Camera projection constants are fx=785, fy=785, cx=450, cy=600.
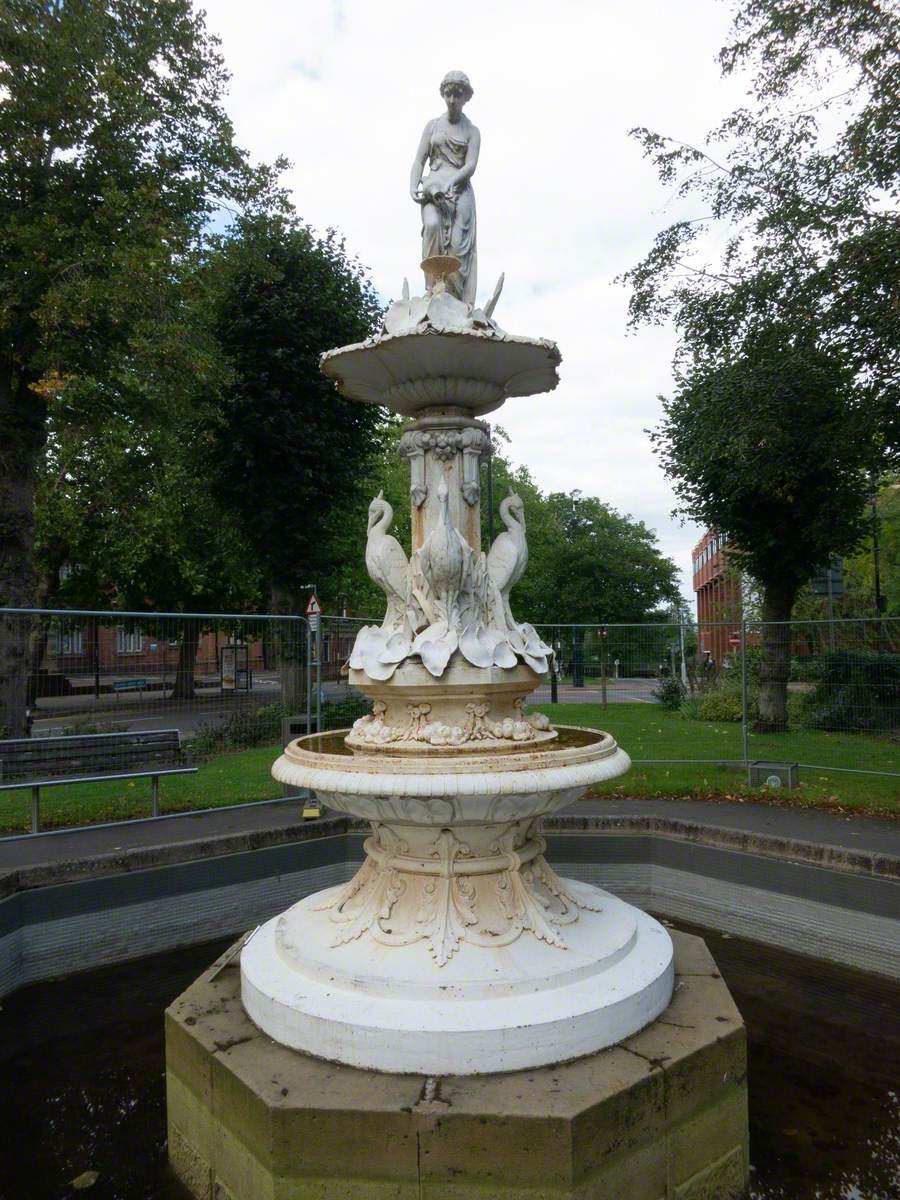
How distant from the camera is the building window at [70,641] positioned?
26.1ft

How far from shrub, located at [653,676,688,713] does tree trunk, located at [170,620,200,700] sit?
24.7ft

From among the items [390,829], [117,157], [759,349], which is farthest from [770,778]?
[117,157]

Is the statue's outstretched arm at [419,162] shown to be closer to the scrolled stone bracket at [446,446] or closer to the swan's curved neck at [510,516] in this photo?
the scrolled stone bracket at [446,446]

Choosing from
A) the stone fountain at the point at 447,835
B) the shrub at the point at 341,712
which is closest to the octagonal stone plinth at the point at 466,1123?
the stone fountain at the point at 447,835

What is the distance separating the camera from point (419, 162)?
534 cm

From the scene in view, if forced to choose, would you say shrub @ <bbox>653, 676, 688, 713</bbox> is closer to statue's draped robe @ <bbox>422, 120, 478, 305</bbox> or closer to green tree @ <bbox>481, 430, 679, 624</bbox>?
statue's draped robe @ <bbox>422, 120, 478, 305</bbox>

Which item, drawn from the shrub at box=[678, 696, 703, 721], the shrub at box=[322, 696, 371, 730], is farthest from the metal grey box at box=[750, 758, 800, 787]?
the shrub at box=[322, 696, 371, 730]

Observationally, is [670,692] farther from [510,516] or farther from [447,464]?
[447,464]

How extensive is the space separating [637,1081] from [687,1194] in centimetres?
58

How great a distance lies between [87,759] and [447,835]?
4690 millimetres

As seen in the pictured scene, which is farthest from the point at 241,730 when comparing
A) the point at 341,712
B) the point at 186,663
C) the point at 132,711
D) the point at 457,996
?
the point at 457,996

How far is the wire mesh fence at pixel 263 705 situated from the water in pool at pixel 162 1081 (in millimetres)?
2231

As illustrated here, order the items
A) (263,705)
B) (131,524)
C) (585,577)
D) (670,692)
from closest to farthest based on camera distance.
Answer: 1. (263,705)
2. (670,692)
3. (131,524)
4. (585,577)

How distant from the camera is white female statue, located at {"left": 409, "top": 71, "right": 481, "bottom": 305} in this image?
207 inches
